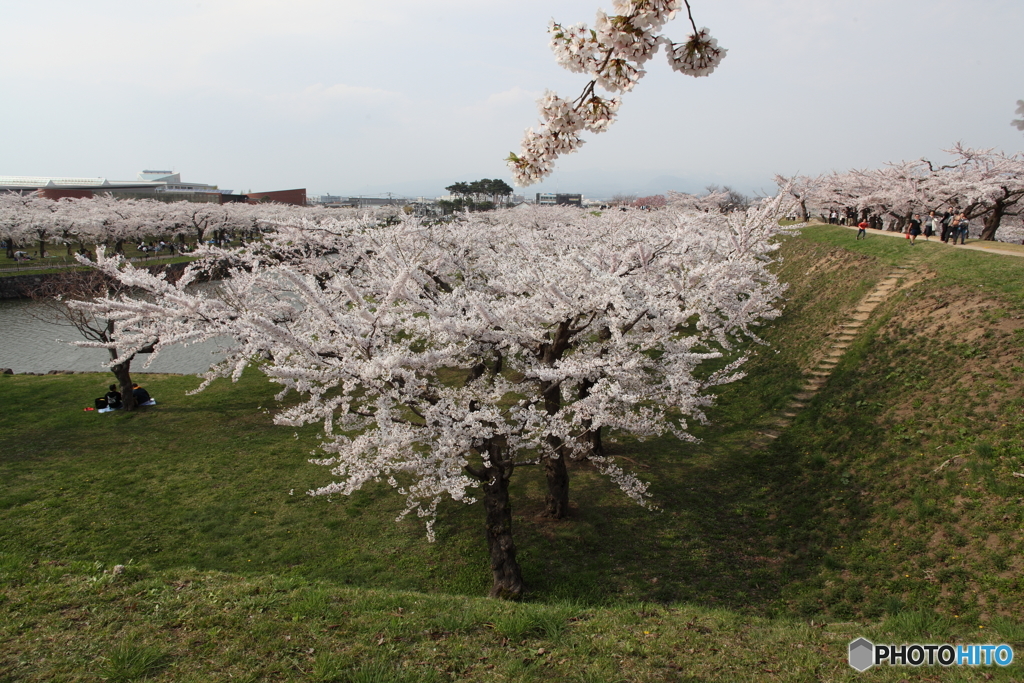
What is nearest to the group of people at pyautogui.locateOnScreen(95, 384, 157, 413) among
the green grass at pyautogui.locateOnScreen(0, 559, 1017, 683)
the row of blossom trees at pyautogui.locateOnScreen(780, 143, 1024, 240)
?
the green grass at pyautogui.locateOnScreen(0, 559, 1017, 683)

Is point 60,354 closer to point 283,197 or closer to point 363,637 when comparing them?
point 363,637

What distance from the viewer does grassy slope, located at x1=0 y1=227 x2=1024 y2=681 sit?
6.16 metres

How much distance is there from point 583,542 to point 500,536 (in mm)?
2489

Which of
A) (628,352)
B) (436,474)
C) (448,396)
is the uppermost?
(628,352)

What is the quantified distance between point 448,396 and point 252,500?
7.04 m

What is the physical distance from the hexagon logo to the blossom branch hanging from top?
6.66 meters

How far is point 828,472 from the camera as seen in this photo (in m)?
12.9

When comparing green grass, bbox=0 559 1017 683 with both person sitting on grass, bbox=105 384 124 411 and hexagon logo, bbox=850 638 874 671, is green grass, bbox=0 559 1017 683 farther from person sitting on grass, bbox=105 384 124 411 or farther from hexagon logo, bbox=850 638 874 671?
person sitting on grass, bbox=105 384 124 411

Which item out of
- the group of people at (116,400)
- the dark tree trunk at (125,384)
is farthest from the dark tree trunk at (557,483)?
the group of people at (116,400)

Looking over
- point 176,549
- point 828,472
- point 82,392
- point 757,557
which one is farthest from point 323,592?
point 82,392

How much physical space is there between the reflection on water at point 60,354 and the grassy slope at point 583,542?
21.5 ft

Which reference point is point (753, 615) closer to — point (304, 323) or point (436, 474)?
point (436, 474)

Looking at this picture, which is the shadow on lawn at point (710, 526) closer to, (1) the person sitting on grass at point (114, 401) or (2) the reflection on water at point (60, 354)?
(1) the person sitting on grass at point (114, 401)

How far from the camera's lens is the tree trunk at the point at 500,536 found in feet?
31.2
